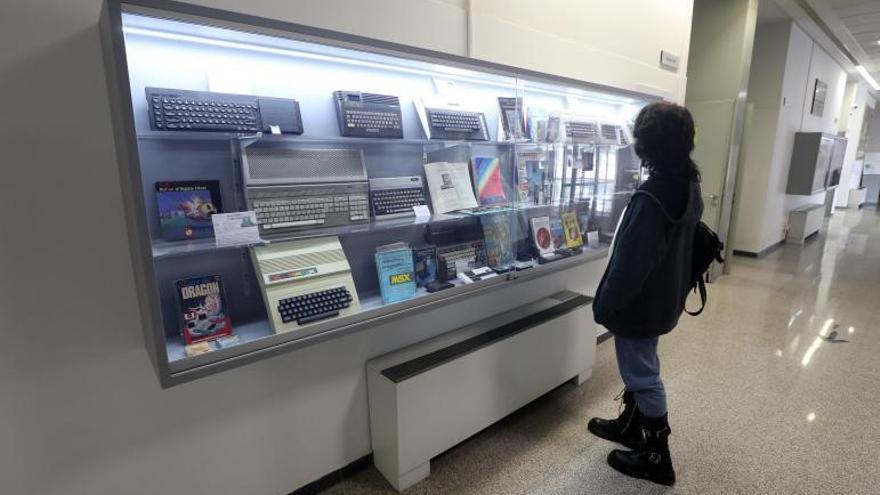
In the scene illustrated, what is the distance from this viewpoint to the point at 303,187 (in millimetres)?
1632

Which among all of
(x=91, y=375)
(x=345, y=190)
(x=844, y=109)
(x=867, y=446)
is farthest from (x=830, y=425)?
(x=844, y=109)

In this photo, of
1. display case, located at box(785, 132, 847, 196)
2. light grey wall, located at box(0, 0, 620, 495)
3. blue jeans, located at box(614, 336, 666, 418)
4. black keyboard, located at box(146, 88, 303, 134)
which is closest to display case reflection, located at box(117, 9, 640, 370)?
black keyboard, located at box(146, 88, 303, 134)

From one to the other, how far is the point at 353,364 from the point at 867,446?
2.70m

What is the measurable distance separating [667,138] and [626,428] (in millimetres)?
1466

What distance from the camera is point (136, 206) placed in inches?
44.1

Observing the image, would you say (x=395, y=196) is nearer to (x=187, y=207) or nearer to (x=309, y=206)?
(x=309, y=206)

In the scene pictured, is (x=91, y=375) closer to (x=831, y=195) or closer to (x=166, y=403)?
(x=166, y=403)

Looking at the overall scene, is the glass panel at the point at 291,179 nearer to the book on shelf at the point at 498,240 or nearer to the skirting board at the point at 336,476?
the book on shelf at the point at 498,240

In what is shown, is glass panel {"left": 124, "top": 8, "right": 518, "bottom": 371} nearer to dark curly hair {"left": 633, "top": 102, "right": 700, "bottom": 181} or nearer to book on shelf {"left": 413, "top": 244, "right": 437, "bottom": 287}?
book on shelf {"left": 413, "top": 244, "right": 437, "bottom": 287}

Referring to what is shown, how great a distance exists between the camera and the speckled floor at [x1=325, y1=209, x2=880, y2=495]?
2.00 m

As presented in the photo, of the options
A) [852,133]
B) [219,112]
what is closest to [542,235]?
[219,112]

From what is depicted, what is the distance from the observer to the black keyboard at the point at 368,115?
174 cm

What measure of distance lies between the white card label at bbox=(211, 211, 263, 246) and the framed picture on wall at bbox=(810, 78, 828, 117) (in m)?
9.02

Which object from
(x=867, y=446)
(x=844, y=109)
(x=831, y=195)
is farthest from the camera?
(x=831, y=195)
